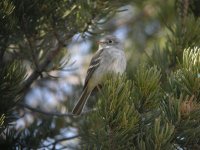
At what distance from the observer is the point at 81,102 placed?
473cm

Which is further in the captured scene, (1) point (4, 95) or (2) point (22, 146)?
(2) point (22, 146)

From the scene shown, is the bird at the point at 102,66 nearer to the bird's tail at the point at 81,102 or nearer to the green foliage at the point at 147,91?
the bird's tail at the point at 81,102

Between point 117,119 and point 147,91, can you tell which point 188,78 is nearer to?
point 147,91

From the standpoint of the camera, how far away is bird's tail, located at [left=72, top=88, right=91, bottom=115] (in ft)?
14.5

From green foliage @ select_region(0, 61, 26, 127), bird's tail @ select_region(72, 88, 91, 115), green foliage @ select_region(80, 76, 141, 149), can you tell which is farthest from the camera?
bird's tail @ select_region(72, 88, 91, 115)

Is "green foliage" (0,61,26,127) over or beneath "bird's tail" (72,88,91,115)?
over

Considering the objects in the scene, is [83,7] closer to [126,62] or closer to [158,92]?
[158,92]

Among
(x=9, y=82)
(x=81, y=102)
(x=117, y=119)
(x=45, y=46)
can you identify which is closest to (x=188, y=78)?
(x=117, y=119)

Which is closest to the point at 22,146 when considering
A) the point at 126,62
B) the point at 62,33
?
the point at 62,33

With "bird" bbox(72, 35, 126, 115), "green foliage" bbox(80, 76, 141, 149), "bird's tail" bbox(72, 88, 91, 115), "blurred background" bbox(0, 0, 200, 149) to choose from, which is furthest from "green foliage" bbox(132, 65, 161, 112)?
"bird" bbox(72, 35, 126, 115)

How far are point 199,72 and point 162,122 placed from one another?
43cm

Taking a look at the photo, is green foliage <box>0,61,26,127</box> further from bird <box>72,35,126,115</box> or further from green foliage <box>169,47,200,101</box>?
bird <box>72,35,126,115</box>

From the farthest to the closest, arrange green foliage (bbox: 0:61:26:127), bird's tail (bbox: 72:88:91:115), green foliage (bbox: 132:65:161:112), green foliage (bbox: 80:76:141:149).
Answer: bird's tail (bbox: 72:88:91:115)
green foliage (bbox: 0:61:26:127)
green foliage (bbox: 132:65:161:112)
green foliage (bbox: 80:76:141:149)

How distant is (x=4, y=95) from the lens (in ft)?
11.0
